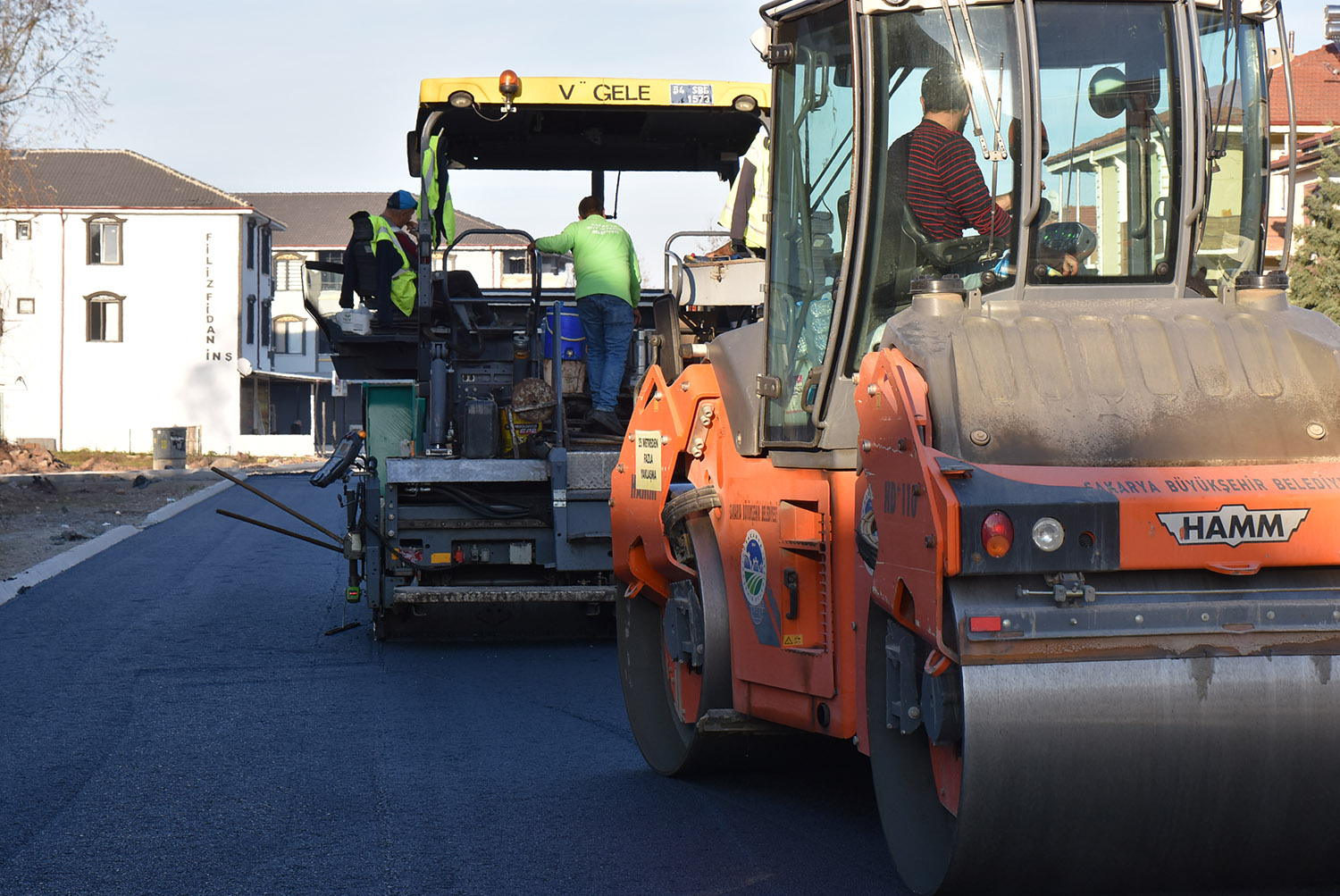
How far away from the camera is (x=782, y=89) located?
17.5ft

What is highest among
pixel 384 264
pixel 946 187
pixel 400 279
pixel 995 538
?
pixel 384 264

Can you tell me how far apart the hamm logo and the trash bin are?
38039 mm

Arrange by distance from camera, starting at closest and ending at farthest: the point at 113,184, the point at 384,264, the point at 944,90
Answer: the point at 944,90
the point at 384,264
the point at 113,184

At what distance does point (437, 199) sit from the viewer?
10.3 metres

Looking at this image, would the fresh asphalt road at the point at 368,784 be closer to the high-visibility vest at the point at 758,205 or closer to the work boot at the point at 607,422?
the work boot at the point at 607,422

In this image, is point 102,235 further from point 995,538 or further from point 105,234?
point 995,538

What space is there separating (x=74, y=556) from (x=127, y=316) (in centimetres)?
4069

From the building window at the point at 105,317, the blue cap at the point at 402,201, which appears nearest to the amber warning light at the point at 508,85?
the blue cap at the point at 402,201

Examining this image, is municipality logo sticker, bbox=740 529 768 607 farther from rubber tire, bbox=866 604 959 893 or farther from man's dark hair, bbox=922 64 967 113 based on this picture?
man's dark hair, bbox=922 64 967 113

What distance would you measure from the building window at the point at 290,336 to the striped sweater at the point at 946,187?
62.0 meters

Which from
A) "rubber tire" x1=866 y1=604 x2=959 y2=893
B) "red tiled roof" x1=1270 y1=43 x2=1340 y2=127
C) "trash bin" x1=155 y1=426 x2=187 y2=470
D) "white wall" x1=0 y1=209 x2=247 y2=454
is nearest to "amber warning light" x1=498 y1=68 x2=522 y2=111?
"rubber tire" x1=866 y1=604 x2=959 y2=893

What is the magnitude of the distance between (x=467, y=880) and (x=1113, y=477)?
2.24 meters

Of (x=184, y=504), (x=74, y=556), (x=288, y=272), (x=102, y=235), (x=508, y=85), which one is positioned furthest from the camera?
(x=288, y=272)

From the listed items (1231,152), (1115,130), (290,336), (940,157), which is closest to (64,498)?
(940,157)
